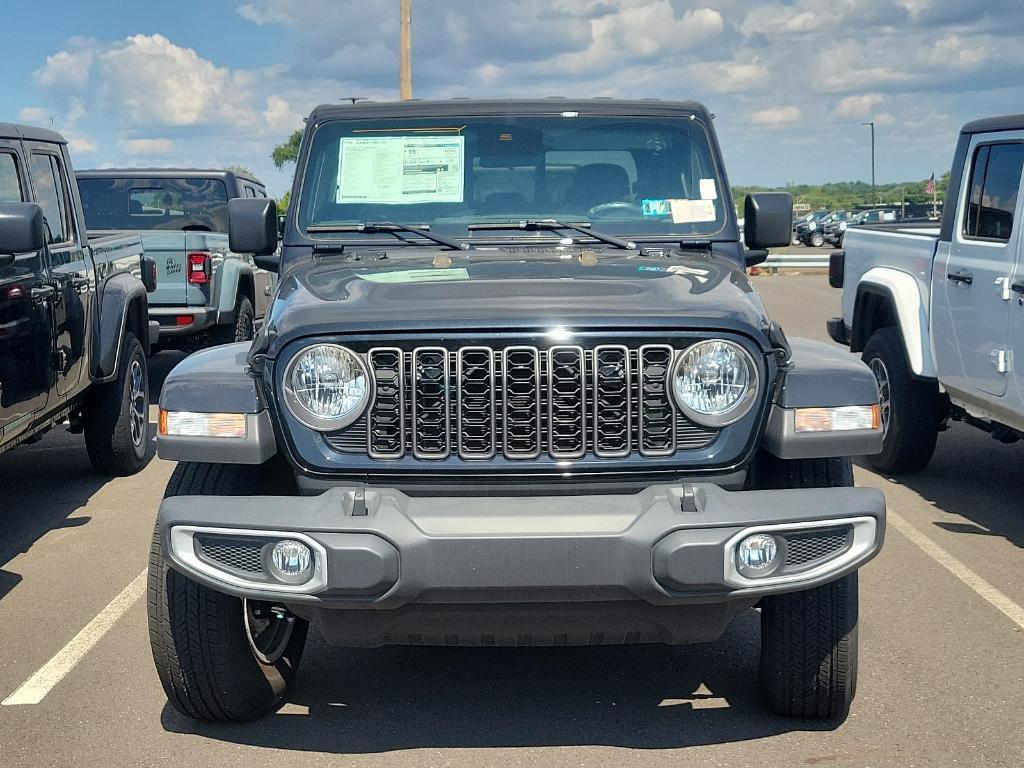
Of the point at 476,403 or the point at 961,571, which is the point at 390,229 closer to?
the point at 476,403

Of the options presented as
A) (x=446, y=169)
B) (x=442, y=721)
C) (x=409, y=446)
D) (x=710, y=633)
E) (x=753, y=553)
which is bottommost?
(x=442, y=721)

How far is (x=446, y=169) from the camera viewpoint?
498 cm

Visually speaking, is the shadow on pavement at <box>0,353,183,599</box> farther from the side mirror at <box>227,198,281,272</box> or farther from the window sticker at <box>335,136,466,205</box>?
the window sticker at <box>335,136,466,205</box>

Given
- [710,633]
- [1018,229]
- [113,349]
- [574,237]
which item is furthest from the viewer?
[113,349]

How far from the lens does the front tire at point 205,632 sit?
3768 millimetres

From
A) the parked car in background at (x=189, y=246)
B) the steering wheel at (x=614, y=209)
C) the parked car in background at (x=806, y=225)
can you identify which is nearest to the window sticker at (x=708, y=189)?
the steering wheel at (x=614, y=209)

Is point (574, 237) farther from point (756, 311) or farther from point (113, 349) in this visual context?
point (113, 349)

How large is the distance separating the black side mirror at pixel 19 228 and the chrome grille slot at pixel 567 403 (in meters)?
2.85

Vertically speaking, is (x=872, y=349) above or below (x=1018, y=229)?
below

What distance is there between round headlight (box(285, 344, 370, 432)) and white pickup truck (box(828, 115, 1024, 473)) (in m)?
3.85

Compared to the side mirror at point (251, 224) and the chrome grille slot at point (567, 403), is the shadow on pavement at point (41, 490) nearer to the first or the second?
the side mirror at point (251, 224)

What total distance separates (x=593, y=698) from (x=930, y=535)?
283 cm

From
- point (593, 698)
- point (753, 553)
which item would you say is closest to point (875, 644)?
point (593, 698)

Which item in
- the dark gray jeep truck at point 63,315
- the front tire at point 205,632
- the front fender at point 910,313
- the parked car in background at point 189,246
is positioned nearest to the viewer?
the front tire at point 205,632
